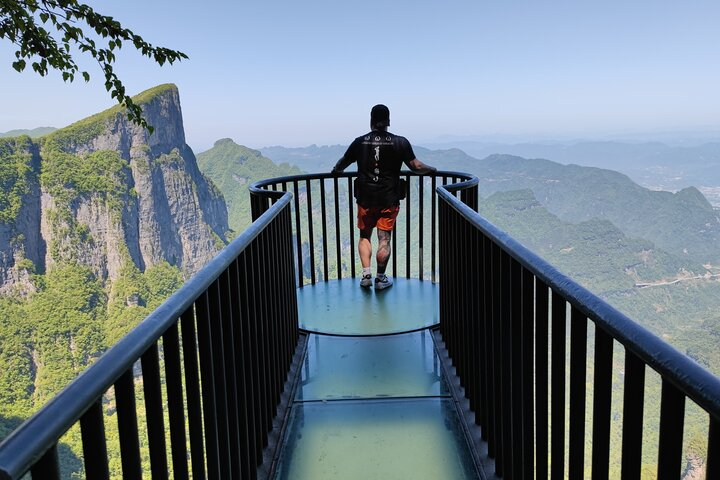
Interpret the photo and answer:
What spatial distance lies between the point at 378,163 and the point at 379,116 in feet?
1.41

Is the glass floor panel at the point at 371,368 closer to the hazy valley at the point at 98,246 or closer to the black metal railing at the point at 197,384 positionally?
the black metal railing at the point at 197,384

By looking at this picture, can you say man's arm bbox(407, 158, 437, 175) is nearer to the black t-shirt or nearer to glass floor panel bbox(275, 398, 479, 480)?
the black t-shirt

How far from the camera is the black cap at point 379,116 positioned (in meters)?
5.57

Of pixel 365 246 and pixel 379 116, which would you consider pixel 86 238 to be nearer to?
pixel 365 246

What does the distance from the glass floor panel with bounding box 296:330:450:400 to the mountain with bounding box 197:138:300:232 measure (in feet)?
487

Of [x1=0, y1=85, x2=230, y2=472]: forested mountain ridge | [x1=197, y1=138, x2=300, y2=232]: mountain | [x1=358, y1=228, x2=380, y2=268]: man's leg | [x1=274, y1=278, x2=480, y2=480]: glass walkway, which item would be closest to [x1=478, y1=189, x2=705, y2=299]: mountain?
[x1=197, y1=138, x2=300, y2=232]: mountain

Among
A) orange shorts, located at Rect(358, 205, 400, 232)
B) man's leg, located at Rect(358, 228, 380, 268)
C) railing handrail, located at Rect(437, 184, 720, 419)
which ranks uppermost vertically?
railing handrail, located at Rect(437, 184, 720, 419)

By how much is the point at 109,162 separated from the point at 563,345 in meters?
95.5

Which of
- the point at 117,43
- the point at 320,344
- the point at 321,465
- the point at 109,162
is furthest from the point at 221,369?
the point at 109,162

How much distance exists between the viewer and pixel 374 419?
132 inches

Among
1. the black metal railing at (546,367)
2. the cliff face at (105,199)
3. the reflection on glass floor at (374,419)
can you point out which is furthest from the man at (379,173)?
the cliff face at (105,199)

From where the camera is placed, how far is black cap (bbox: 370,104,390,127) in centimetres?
557

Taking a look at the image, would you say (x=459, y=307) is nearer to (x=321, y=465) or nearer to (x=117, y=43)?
(x=321, y=465)

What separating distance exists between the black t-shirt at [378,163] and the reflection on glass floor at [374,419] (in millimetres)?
1665
